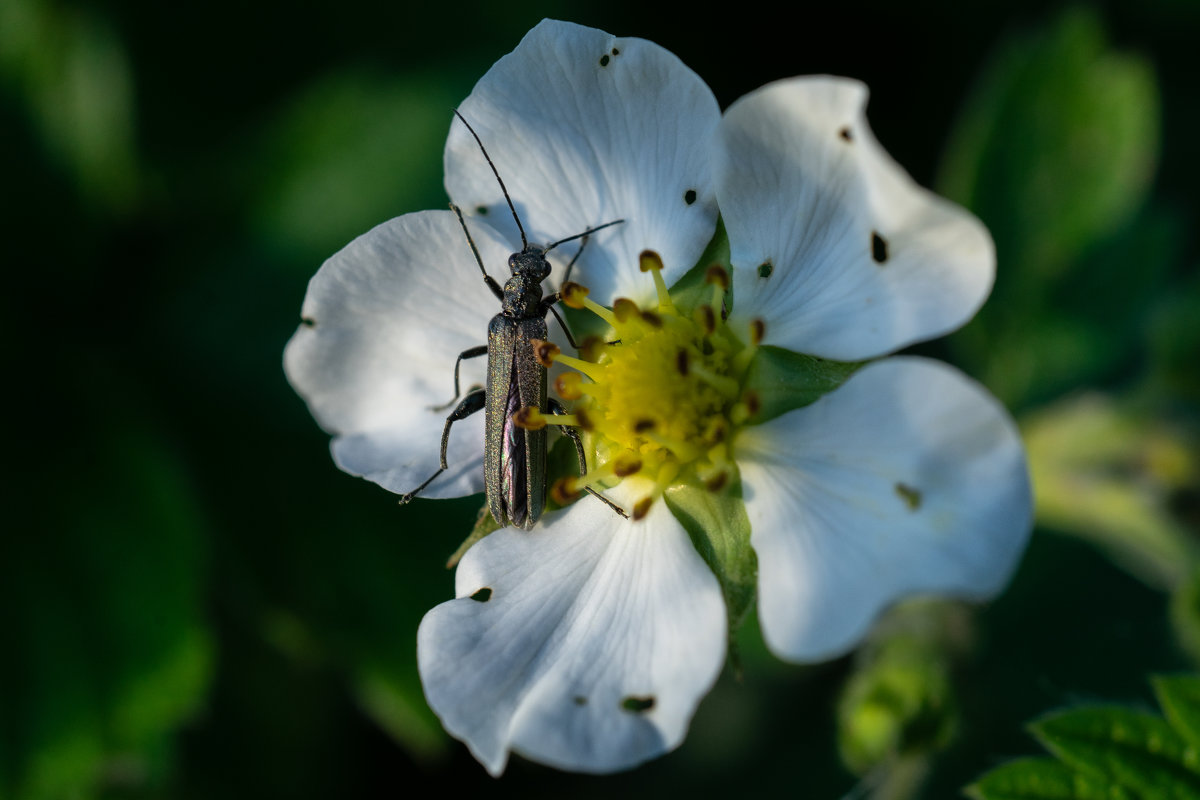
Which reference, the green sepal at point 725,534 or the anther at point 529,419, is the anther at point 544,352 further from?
the green sepal at point 725,534

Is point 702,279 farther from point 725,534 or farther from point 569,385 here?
point 725,534

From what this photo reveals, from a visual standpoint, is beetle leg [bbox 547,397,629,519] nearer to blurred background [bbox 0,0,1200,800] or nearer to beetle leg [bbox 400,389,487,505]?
beetle leg [bbox 400,389,487,505]

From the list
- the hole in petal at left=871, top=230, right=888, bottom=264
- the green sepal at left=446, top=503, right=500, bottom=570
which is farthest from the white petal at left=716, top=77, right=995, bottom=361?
the green sepal at left=446, top=503, right=500, bottom=570

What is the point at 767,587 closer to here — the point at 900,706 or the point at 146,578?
the point at 900,706

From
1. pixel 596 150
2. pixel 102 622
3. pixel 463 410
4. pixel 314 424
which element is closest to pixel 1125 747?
pixel 463 410

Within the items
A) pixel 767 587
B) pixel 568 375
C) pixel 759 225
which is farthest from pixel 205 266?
pixel 767 587

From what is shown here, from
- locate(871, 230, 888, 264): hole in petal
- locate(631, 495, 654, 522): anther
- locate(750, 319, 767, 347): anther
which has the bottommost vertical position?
locate(631, 495, 654, 522): anther
